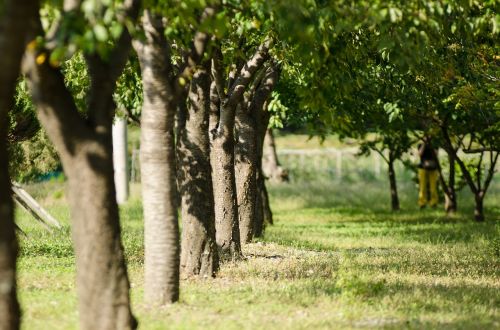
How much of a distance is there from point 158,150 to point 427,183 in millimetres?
23952

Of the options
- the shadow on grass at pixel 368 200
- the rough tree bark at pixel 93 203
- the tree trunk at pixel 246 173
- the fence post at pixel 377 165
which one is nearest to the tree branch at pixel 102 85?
the rough tree bark at pixel 93 203

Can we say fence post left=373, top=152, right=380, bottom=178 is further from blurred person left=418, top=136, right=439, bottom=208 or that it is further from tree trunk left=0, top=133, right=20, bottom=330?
tree trunk left=0, top=133, right=20, bottom=330

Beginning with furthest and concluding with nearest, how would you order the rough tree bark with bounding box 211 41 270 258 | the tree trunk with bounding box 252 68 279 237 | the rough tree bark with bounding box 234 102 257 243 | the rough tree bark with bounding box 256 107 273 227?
the rough tree bark with bounding box 256 107 273 227 < the rough tree bark with bounding box 234 102 257 243 < the tree trunk with bounding box 252 68 279 237 < the rough tree bark with bounding box 211 41 270 258

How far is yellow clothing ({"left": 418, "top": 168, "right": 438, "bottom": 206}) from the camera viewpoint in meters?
34.7

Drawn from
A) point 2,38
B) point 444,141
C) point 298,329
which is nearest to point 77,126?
point 2,38


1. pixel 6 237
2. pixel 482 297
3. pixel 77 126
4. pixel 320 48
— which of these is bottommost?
pixel 482 297

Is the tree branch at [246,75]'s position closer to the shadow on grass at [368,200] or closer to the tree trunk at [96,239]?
the tree trunk at [96,239]

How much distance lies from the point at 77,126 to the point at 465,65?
10615mm

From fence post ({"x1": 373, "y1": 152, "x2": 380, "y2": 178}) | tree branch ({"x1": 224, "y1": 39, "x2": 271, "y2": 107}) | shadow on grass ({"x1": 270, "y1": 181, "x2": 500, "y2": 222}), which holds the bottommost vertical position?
shadow on grass ({"x1": 270, "y1": 181, "x2": 500, "y2": 222})

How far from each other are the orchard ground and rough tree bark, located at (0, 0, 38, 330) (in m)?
2.00

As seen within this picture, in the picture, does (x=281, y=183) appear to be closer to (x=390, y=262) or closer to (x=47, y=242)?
(x=47, y=242)

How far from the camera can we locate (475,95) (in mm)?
19312

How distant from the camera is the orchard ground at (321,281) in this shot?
38.6 ft

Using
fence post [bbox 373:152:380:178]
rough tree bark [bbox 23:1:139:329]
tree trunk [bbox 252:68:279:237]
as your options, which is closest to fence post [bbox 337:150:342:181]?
fence post [bbox 373:152:380:178]
